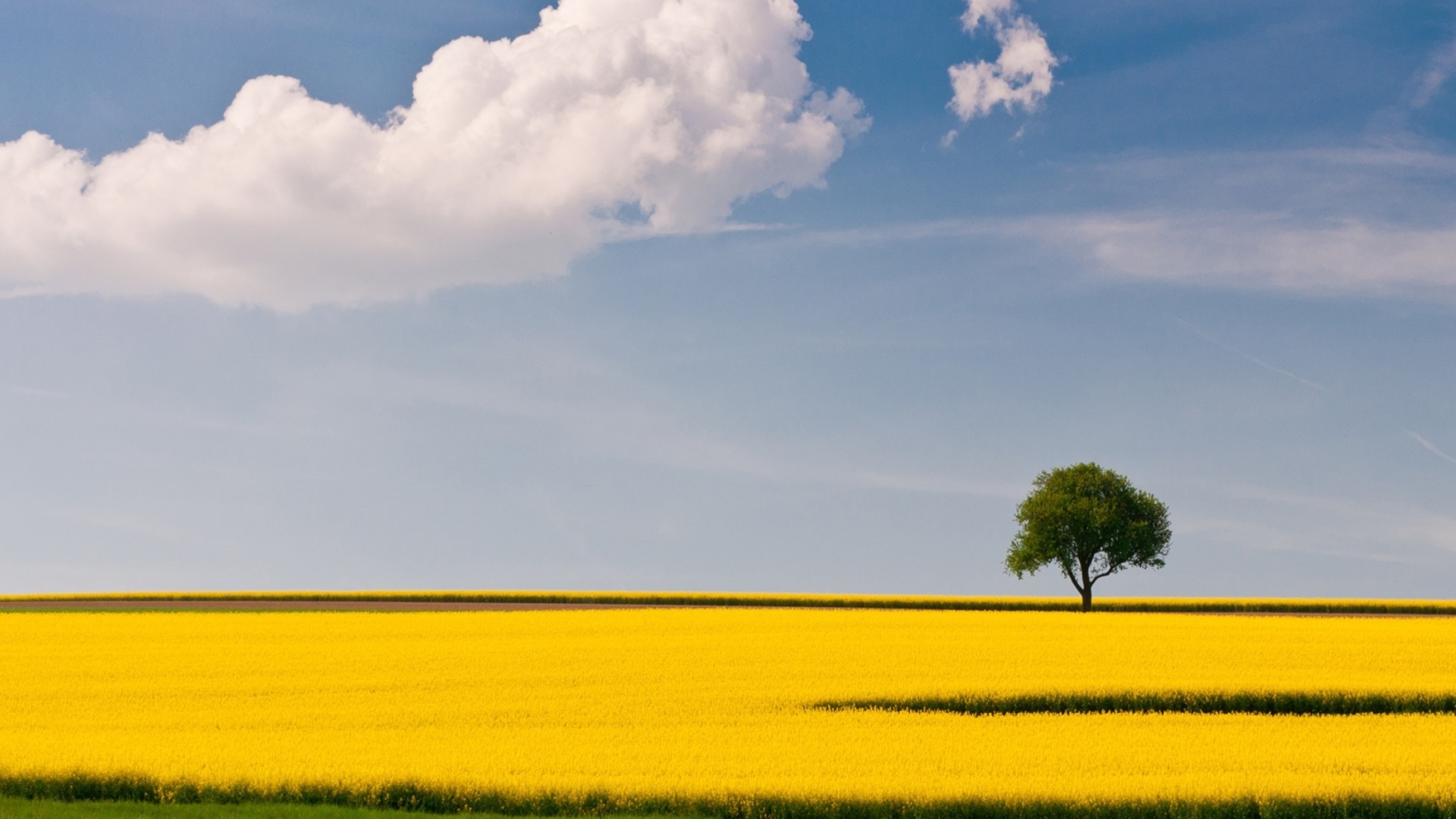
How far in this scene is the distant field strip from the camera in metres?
67.8

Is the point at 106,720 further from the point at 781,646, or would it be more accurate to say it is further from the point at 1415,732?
the point at 1415,732

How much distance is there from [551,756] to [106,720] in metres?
12.5

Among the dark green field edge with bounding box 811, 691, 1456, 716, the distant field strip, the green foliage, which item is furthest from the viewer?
the distant field strip

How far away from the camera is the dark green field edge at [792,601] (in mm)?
68000

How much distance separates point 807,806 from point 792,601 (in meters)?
55.2

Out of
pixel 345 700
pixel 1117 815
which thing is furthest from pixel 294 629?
pixel 1117 815

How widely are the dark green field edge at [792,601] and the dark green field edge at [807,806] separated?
166 ft

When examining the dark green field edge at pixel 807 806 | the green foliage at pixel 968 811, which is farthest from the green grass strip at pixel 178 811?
the dark green field edge at pixel 807 806

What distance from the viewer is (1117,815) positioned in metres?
17.9

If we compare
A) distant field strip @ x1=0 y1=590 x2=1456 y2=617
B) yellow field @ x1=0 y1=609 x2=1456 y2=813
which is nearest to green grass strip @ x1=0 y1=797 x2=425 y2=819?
yellow field @ x1=0 y1=609 x2=1456 y2=813

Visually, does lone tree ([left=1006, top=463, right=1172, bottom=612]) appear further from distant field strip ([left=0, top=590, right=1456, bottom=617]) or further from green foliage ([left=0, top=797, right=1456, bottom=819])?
green foliage ([left=0, top=797, right=1456, bottom=819])

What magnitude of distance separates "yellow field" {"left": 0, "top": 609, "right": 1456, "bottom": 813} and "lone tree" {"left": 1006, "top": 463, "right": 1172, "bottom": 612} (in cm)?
2563

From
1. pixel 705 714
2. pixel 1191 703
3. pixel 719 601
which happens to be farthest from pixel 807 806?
pixel 719 601

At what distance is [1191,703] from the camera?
2934 cm
